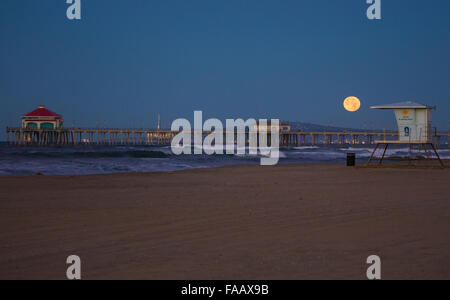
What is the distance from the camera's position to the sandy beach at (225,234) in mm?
3146

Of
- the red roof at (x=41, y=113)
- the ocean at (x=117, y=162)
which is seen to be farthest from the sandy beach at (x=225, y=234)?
the red roof at (x=41, y=113)

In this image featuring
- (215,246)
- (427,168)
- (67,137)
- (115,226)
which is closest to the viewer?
(215,246)

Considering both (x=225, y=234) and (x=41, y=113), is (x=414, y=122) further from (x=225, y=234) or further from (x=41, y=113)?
(x=41, y=113)

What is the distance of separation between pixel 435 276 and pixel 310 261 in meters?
0.73

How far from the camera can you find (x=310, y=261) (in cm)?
331

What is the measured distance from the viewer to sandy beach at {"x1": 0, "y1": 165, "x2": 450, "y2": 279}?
315 centimetres

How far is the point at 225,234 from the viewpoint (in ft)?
13.8

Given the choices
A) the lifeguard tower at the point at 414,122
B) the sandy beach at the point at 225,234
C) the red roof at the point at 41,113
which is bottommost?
the sandy beach at the point at 225,234

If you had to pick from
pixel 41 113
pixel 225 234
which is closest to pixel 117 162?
pixel 225 234

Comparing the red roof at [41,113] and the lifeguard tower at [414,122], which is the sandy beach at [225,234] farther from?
the red roof at [41,113]

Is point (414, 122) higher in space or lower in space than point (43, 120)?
lower

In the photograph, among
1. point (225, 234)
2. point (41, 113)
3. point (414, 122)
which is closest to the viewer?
point (225, 234)
